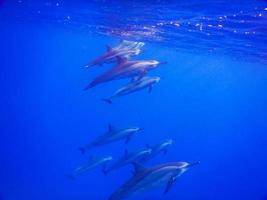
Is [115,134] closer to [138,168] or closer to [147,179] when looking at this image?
[138,168]

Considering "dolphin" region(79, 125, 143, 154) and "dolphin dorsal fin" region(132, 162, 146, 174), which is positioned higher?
"dolphin dorsal fin" region(132, 162, 146, 174)

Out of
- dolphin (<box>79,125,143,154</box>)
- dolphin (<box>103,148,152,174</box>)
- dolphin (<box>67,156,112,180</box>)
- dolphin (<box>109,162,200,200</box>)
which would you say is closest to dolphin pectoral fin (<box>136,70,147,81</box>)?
dolphin (<box>79,125,143,154</box>)

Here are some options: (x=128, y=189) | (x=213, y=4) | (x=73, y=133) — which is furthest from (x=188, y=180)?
(x=128, y=189)

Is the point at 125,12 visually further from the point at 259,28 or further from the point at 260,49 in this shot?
the point at 260,49

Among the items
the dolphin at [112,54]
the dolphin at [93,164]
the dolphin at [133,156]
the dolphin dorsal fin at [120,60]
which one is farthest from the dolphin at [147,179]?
the dolphin at [93,164]

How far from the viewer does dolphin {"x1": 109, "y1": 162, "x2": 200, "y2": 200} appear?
11.8 meters

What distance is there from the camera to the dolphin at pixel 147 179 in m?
11.8

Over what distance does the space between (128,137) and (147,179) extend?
5347 millimetres

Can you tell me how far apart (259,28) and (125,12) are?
21.3ft

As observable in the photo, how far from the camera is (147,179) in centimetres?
1189

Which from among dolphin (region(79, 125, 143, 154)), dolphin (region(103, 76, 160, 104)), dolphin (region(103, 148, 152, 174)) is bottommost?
dolphin (region(103, 148, 152, 174))

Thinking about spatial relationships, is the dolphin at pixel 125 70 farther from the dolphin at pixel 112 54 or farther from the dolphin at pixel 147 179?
the dolphin at pixel 147 179

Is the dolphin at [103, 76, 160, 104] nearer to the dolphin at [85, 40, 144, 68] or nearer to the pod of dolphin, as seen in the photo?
the pod of dolphin

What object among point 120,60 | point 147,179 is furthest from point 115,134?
point 147,179
